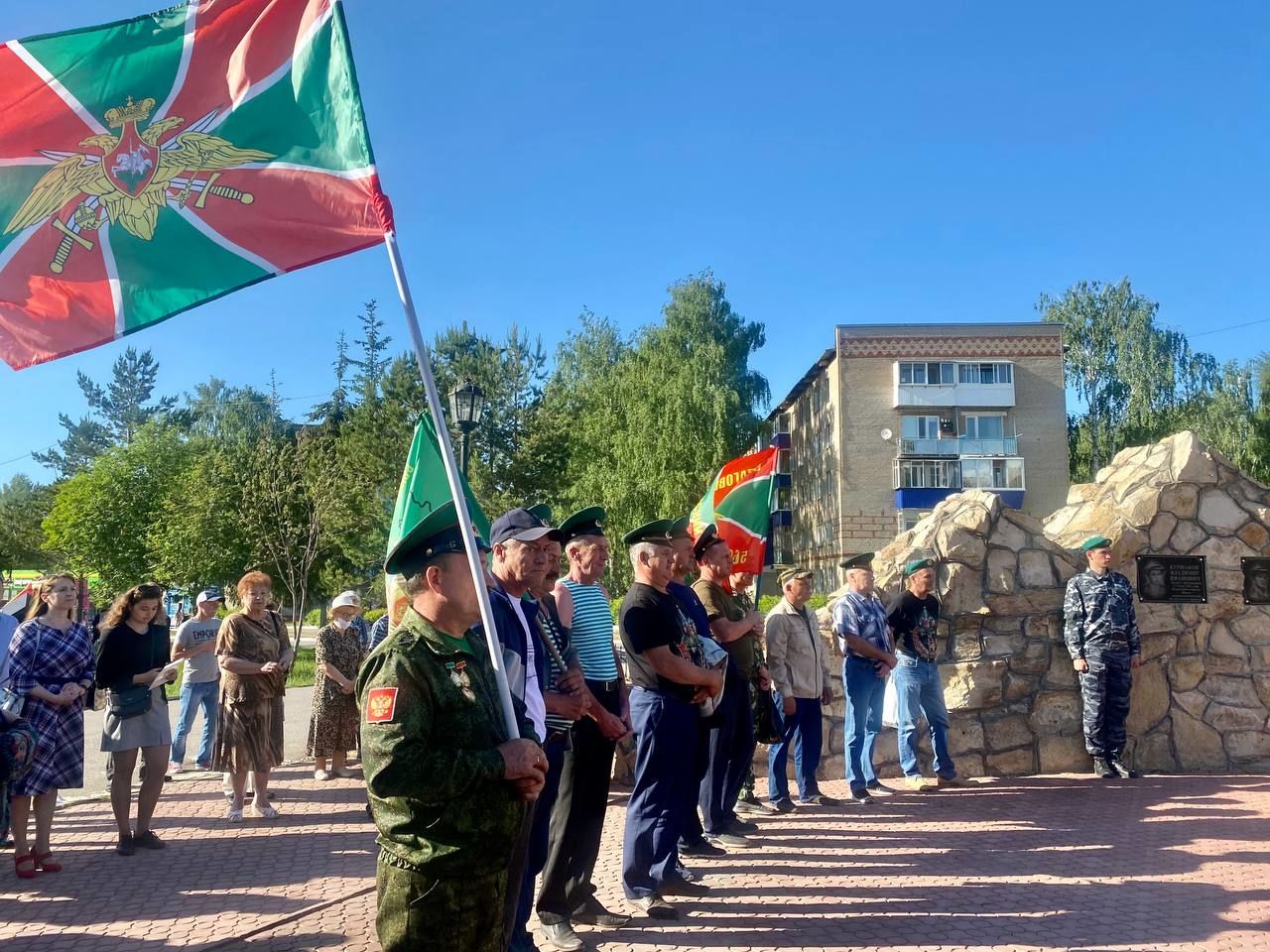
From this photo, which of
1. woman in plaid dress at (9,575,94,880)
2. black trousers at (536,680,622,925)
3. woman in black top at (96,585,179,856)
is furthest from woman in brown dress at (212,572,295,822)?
black trousers at (536,680,622,925)

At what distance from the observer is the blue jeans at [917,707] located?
8.15 meters

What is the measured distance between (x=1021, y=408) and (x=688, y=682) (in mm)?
39012

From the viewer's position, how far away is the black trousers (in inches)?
184

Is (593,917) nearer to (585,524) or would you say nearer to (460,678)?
(585,524)

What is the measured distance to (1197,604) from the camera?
926cm

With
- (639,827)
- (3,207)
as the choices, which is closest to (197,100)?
(3,207)

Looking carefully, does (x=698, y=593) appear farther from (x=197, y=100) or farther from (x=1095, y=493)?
(x=1095, y=493)

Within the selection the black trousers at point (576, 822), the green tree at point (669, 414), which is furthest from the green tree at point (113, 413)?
the black trousers at point (576, 822)

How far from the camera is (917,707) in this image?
8.19 metres

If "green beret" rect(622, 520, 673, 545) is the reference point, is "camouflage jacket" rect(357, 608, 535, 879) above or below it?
below

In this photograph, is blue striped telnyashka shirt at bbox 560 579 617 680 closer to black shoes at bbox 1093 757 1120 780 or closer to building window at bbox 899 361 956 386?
black shoes at bbox 1093 757 1120 780

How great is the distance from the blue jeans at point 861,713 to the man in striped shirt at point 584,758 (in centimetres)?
333

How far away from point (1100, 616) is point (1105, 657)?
352mm

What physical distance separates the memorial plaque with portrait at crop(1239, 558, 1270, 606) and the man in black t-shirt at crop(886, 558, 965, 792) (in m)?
3.38
